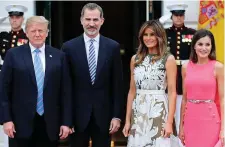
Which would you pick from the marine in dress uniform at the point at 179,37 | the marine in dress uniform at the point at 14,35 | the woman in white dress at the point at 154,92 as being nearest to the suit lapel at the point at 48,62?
the woman in white dress at the point at 154,92

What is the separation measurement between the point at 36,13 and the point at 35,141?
3.36 m

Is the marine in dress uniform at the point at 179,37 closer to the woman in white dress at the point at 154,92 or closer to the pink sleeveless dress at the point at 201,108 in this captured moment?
the pink sleeveless dress at the point at 201,108

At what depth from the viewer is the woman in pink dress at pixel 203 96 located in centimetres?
362

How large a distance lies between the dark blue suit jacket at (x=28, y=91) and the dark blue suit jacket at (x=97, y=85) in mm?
161

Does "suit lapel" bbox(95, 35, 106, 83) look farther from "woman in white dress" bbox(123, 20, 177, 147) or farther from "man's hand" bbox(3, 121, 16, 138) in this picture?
"man's hand" bbox(3, 121, 16, 138)

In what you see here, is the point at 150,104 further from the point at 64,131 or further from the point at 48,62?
the point at 48,62

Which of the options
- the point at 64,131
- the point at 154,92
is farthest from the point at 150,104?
the point at 64,131

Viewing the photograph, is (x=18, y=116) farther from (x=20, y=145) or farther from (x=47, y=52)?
(x=47, y=52)

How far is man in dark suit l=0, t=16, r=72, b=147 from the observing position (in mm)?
3463

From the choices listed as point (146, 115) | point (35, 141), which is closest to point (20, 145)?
point (35, 141)

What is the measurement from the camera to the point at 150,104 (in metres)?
3.57

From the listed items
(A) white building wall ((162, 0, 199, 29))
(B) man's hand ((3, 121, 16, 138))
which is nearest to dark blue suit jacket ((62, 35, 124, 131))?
(B) man's hand ((3, 121, 16, 138))

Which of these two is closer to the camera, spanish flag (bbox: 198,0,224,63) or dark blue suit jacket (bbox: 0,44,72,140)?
dark blue suit jacket (bbox: 0,44,72,140)

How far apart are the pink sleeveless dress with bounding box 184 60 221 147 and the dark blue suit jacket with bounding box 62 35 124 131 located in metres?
0.55
